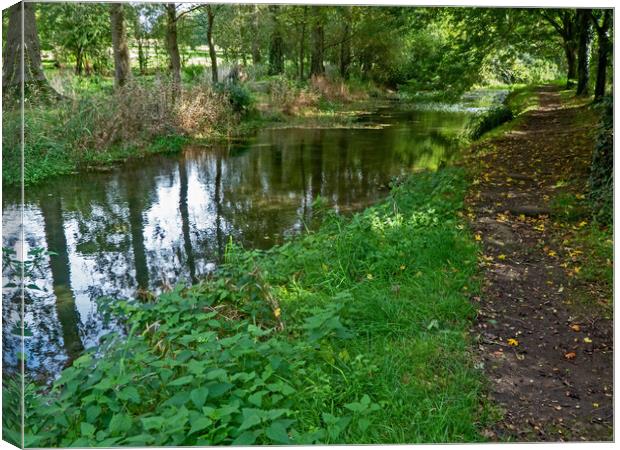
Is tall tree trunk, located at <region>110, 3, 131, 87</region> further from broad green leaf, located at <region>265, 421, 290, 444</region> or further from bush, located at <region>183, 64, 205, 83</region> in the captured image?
broad green leaf, located at <region>265, 421, 290, 444</region>

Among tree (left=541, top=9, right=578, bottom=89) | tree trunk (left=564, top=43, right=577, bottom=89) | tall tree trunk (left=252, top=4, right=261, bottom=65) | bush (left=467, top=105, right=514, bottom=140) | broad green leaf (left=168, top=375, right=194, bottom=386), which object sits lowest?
broad green leaf (left=168, top=375, right=194, bottom=386)

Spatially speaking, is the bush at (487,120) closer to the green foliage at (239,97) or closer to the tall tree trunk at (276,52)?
the tall tree trunk at (276,52)

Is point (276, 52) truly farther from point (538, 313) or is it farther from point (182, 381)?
point (182, 381)

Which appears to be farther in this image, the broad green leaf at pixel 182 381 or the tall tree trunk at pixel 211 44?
the tall tree trunk at pixel 211 44

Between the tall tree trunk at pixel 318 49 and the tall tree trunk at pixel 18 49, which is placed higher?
the tall tree trunk at pixel 318 49

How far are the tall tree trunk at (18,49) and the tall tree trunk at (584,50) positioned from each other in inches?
107

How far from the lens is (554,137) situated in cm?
470

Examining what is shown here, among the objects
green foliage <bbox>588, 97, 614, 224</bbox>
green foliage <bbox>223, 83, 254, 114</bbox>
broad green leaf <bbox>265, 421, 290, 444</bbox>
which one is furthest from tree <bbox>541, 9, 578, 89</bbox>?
green foliage <bbox>223, 83, 254, 114</bbox>

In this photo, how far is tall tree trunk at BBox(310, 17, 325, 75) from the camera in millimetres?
5306

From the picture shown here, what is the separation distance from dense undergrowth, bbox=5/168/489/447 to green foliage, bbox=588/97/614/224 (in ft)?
2.69

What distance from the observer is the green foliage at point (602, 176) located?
3.42 metres

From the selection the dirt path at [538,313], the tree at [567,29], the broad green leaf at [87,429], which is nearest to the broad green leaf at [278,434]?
the broad green leaf at [87,429]

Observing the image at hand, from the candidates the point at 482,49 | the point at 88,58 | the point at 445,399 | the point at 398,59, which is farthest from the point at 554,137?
the point at 88,58

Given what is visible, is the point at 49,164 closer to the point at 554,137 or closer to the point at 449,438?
the point at 449,438
